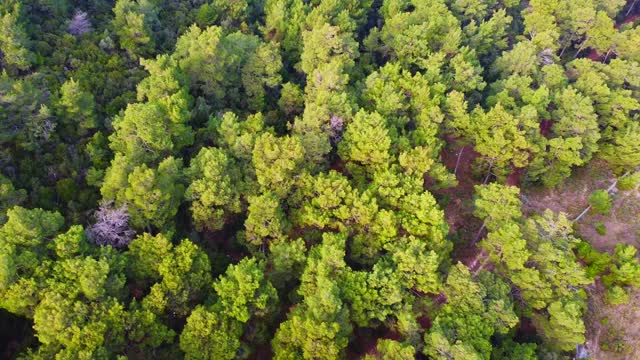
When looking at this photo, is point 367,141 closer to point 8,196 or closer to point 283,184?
point 283,184

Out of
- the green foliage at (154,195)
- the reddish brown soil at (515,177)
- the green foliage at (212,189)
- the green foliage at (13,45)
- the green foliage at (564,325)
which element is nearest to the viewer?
the green foliage at (154,195)

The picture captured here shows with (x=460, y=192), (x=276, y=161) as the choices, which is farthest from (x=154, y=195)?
(x=460, y=192)

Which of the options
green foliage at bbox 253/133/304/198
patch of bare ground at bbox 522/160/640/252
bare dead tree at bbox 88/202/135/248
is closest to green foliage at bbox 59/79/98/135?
bare dead tree at bbox 88/202/135/248

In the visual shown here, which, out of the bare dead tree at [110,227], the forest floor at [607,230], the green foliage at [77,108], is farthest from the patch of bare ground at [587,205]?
the green foliage at [77,108]

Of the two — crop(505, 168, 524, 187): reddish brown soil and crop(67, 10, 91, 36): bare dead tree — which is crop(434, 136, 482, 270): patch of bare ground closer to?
crop(505, 168, 524, 187): reddish brown soil

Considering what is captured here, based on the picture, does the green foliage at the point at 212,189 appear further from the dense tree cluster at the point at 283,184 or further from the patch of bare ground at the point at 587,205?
the patch of bare ground at the point at 587,205

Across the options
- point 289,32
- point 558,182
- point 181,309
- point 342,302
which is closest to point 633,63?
point 558,182
